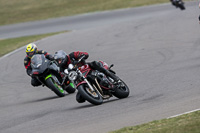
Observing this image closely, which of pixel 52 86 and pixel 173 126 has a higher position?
pixel 173 126

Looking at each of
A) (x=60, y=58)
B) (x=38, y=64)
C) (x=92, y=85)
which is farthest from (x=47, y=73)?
(x=92, y=85)

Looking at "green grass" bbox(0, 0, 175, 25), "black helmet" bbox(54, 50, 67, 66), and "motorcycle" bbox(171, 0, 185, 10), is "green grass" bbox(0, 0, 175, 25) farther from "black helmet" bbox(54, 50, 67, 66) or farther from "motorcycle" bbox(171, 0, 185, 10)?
"black helmet" bbox(54, 50, 67, 66)

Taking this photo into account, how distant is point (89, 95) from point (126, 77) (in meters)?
3.90

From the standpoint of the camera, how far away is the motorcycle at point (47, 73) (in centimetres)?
1183

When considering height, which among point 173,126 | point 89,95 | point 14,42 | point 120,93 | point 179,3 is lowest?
point 14,42

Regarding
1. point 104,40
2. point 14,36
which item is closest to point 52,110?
point 104,40

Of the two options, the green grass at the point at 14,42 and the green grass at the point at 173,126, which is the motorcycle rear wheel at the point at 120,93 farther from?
the green grass at the point at 14,42

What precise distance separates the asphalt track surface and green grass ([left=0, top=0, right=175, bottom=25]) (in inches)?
219

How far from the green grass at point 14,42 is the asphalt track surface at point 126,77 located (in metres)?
0.90

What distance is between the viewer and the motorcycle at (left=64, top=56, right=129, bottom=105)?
9.48 m

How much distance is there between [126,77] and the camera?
43.5 ft

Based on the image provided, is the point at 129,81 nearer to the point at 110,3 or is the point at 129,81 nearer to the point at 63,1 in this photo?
the point at 110,3

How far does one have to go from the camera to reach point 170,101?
8844mm

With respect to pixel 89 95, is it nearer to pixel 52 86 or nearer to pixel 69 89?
pixel 52 86
